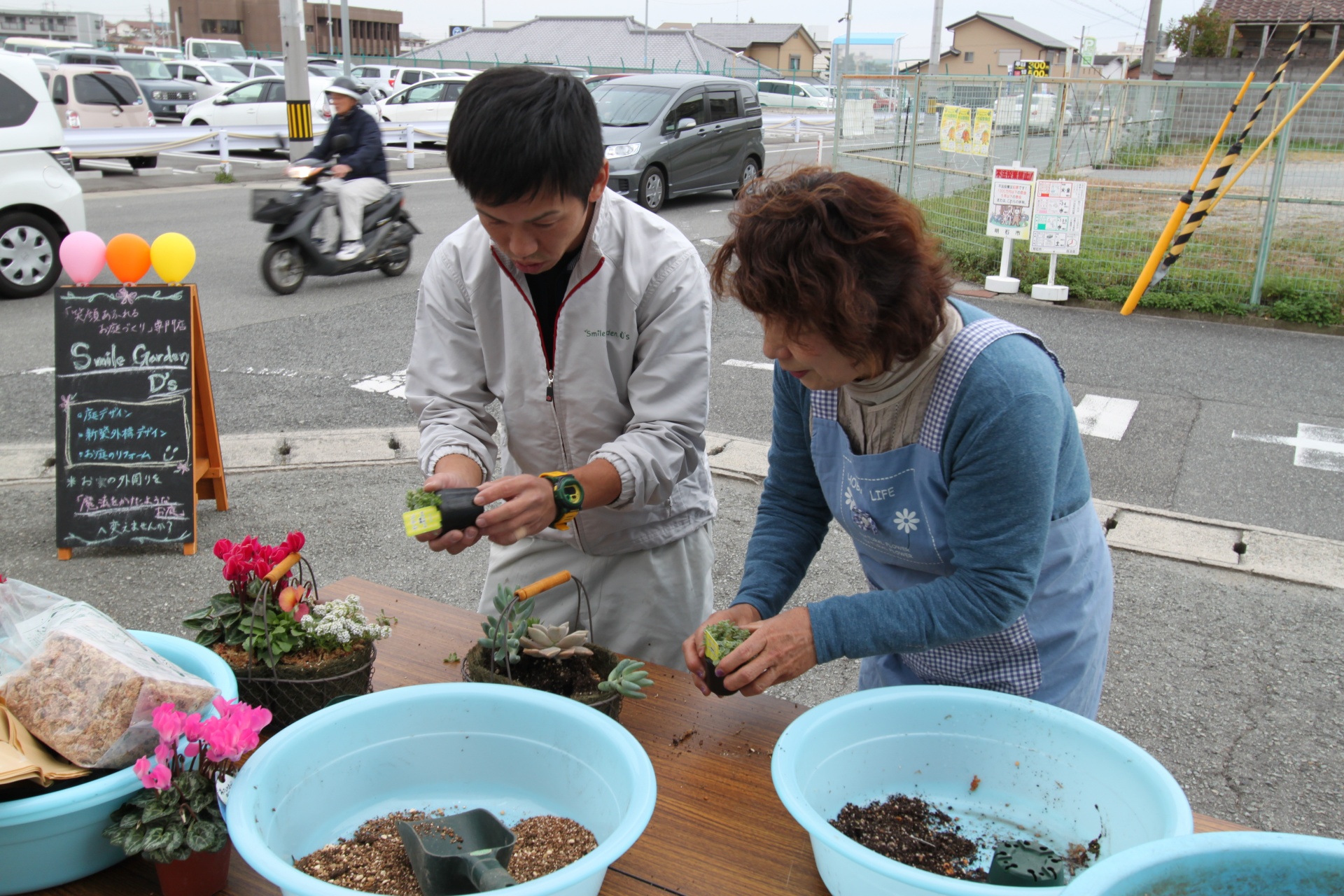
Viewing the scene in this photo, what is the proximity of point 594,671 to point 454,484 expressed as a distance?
0.42 metres

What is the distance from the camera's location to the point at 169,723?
121cm

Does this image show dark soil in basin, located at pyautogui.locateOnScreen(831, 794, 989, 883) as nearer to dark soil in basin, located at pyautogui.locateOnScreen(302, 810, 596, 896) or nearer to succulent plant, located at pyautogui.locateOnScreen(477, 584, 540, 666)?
dark soil in basin, located at pyautogui.locateOnScreen(302, 810, 596, 896)

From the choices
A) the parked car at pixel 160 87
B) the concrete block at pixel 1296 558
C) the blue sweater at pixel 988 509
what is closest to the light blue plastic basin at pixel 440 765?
the blue sweater at pixel 988 509

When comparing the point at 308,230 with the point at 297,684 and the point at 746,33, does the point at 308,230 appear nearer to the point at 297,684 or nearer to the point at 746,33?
the point at 297,684

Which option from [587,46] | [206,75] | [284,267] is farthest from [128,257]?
[587,46]

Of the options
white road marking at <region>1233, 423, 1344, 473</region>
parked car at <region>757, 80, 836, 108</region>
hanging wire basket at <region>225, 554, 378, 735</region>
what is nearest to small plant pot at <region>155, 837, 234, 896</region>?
hanging wire basket at <region>225, 554, 378, 735</region>

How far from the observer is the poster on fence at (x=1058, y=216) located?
27.4 ft

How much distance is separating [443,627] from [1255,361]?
7.15 metres

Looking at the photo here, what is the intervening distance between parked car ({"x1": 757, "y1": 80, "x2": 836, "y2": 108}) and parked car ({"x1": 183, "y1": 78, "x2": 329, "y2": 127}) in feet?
70.5

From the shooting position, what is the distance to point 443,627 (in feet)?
6.36

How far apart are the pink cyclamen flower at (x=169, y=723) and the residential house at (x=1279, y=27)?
35.0 meters

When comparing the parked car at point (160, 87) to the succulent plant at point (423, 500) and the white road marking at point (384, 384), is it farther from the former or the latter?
the succulent plant at point (423, 500)

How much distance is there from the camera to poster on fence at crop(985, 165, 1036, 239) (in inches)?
339

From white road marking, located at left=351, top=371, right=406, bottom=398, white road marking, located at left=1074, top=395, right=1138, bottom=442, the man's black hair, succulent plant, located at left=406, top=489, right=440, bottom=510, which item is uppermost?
the man's black hair
